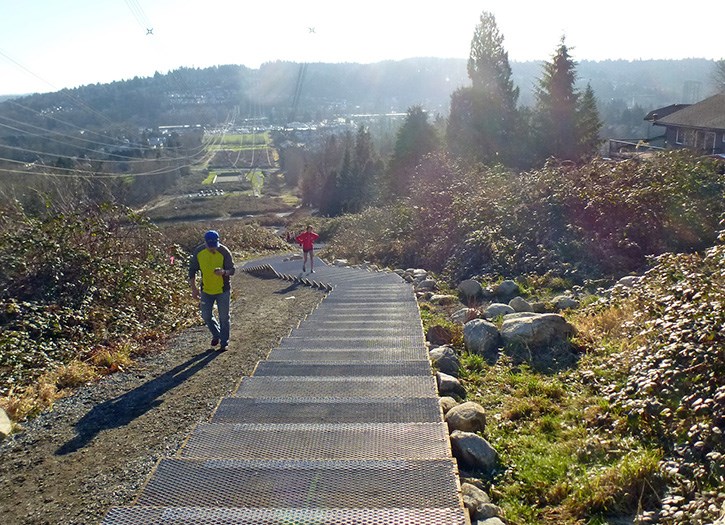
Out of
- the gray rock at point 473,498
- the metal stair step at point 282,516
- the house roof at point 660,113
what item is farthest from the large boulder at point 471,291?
the house roof at point 660,113

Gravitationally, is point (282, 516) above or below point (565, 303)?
above

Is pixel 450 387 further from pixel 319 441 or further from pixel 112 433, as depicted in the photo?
pixel 112 433

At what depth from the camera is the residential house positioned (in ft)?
84.8

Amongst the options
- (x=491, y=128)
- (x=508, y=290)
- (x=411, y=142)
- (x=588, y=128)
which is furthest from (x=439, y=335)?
(x=411, y=142)

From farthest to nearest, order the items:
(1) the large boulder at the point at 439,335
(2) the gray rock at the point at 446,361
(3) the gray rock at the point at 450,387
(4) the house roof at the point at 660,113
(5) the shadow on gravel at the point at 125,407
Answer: (4) the house roof at the point at 660,113
(1) the large boulder at the point at 439,335
(2) the gray rock at the point at 446,361
(3) the gray rock at the point at 450,387
(5) the shadow on gravel at the point at 125,407

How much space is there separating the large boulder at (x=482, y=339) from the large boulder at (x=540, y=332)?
148mm

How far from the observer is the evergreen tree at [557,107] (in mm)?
30703

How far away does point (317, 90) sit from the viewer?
523ft

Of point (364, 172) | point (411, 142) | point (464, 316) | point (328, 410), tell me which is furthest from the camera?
point (364, 172)

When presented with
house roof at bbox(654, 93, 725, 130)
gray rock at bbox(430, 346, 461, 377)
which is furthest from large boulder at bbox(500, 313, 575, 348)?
house roof at bbox(654, 93, 725, 130)

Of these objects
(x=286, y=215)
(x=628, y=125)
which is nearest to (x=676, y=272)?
(x=286, y=215)

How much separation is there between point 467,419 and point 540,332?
7.44 ft

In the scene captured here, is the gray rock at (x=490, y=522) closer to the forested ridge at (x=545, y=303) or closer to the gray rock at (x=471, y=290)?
the forested ridge at (x=545, y=303)

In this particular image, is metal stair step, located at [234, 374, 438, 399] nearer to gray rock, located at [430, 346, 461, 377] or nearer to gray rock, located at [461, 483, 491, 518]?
gray rock, located at [430, 346, 461, 377]
